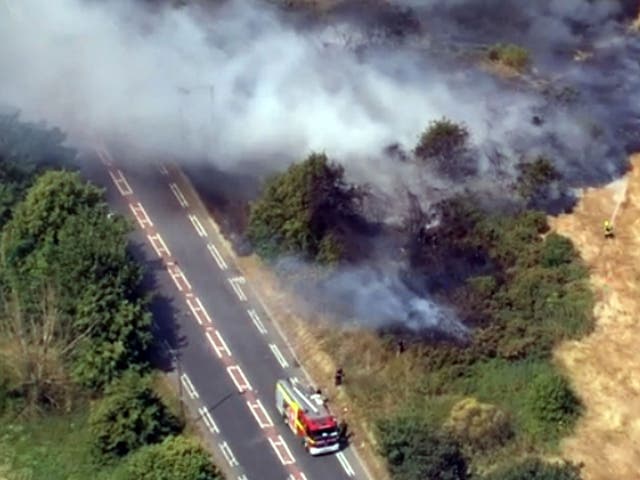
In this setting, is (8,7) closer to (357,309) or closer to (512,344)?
(357,309)

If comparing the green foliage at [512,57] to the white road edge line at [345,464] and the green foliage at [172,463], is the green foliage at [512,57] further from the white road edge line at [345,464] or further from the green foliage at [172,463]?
the green foliage at [172,463]

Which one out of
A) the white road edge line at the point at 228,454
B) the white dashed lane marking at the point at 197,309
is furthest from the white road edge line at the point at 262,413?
the white dashed lane marking at the point at 197,309

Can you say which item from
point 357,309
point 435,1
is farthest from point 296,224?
point 435,1

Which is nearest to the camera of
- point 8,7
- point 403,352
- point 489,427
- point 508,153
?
point 489,427

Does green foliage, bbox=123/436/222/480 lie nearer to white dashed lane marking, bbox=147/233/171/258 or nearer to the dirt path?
white dashed lane marking, bbox=147/233/171/258

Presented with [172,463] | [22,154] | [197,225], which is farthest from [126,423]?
[22,154]

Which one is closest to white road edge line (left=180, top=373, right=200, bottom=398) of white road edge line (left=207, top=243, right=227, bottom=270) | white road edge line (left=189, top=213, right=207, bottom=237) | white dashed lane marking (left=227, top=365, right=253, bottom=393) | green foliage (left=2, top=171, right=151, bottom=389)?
white dashed lane marking (left=227, top=365, right=253, bottom=393)

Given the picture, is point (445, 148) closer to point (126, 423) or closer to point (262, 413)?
point (262, 413)
